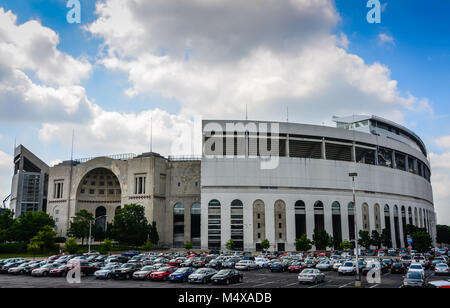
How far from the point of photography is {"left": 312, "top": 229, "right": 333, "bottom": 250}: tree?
89.2 m

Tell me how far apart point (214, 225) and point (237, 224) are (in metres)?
5.44

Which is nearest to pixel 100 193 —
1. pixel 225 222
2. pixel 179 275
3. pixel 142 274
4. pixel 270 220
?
pixel 225 222

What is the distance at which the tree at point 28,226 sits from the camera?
8363 cm

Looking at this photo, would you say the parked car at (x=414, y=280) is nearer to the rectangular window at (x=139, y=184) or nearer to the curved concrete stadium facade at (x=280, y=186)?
the curved concrete stadium facade at (x=280, y=186)

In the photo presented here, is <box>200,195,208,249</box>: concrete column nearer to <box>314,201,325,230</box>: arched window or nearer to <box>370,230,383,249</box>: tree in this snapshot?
<box>314,201,325,230</box>: arched window

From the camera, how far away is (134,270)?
131 feet

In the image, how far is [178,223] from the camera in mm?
104562

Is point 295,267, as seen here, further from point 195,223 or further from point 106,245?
point 195,223

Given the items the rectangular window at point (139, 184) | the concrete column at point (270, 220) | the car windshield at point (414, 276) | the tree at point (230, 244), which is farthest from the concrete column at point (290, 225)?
the car windshield at point (414, 276)

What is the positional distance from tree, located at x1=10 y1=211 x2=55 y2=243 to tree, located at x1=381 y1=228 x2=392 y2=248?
76.6 meters

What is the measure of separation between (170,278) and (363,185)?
79.2m

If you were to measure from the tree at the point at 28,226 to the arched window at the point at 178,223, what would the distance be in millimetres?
31396
